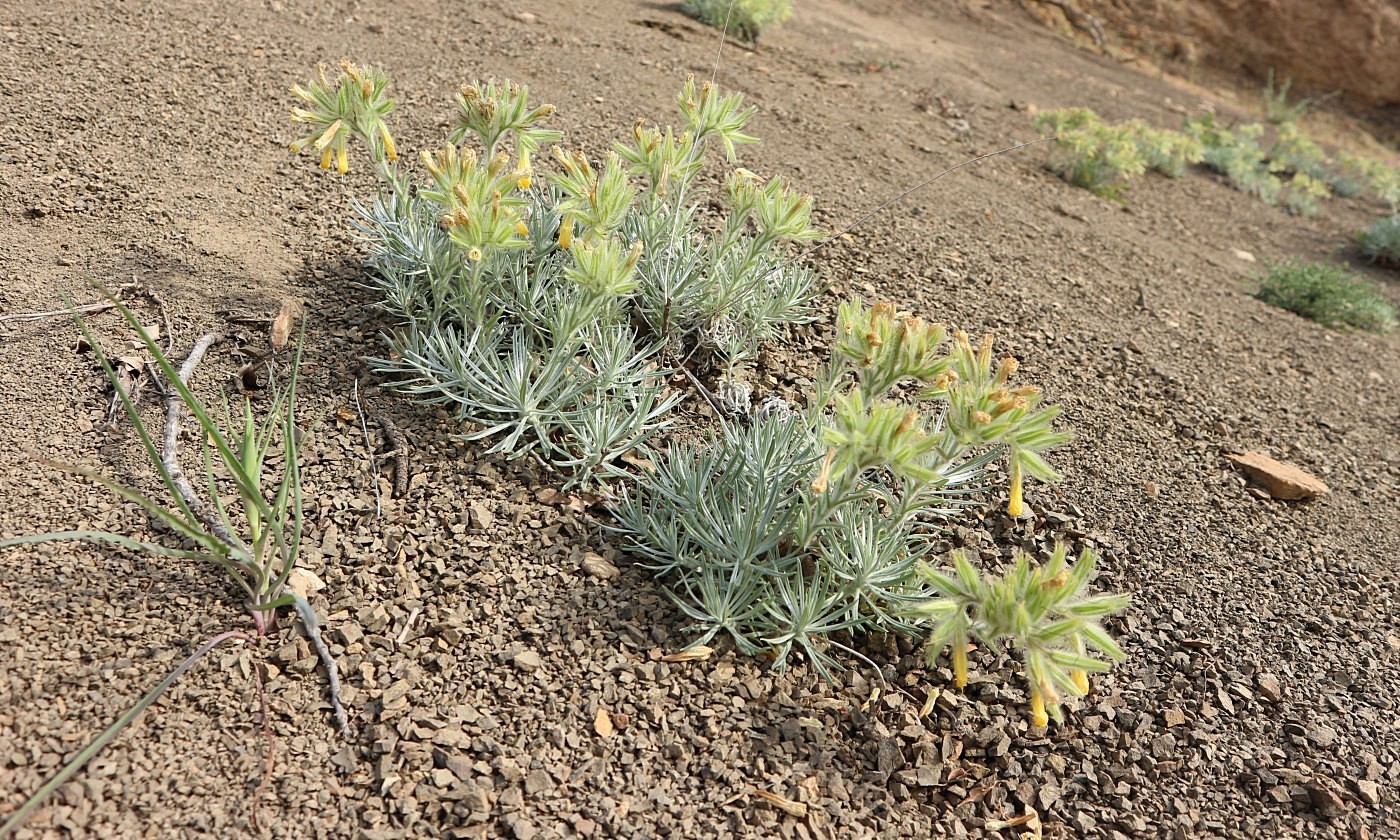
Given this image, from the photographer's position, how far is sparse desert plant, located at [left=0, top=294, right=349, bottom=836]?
1527 millimetres

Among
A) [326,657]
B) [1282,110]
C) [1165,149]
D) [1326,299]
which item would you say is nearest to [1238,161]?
[1165,149]

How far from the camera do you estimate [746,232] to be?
10.7ft

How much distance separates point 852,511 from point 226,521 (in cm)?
123

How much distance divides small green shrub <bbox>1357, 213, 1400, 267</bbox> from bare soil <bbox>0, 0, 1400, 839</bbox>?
1.82m

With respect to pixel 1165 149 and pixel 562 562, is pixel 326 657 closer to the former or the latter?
pixel 562 562

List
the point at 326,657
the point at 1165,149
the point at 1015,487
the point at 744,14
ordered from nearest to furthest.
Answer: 1. the point at 1015,487
2. the point at 326,657
3. the point at 744,14
4. the point at 1165,149

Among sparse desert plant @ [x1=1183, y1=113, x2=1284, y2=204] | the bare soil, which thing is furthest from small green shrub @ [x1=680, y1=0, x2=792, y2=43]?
sparse desert plant @ [x1=1183, y1=113, x2=1284, y2=204]

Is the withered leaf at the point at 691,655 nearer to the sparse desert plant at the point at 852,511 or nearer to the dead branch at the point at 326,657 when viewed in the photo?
the sparse desert plant at the point at 852,511

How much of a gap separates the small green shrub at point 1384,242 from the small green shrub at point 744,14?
3.71 m

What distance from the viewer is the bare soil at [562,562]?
1.63m

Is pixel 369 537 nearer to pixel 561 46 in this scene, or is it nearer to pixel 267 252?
pixel 267 252

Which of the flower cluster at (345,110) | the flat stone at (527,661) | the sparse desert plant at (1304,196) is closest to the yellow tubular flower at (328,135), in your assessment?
the flower cluster at (345,110)

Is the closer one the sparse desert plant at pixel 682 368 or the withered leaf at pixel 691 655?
the sparse desert plant at pixel 682 368

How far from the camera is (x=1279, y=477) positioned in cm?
280
